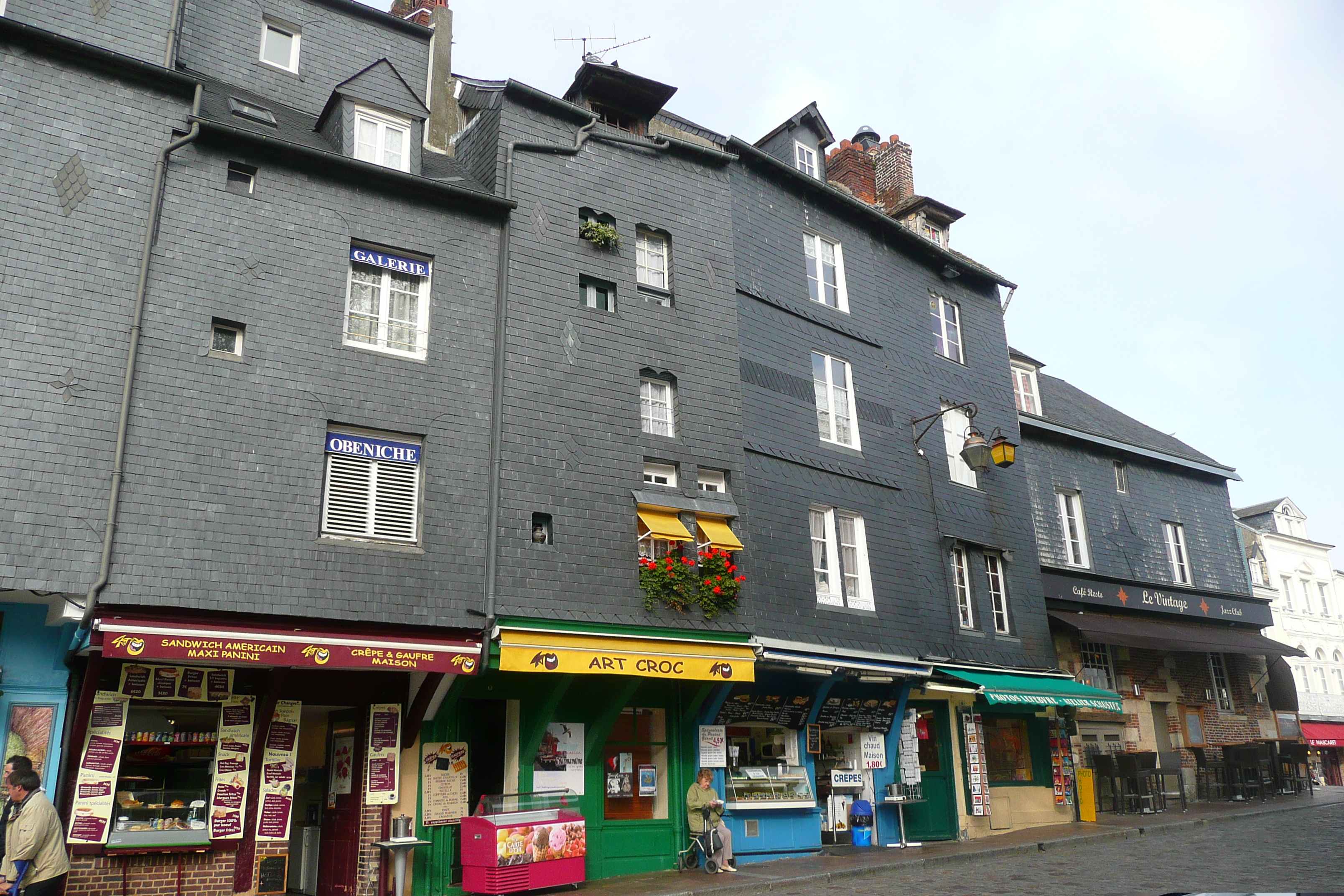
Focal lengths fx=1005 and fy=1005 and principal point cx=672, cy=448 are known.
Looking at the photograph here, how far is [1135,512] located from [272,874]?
866 inches

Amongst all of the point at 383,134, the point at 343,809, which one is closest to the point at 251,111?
the point at 383,134

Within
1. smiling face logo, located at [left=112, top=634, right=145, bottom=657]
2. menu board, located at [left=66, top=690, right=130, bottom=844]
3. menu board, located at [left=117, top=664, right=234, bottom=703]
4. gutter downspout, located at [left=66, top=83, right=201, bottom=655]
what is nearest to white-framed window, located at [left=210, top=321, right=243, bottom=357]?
gutter downspout, located at [left=66, top=83, right=201, bottom=655]

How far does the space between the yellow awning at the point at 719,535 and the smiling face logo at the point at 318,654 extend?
5920 millimetres

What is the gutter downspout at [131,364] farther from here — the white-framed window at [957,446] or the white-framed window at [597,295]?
the white-framed window at [957,446]

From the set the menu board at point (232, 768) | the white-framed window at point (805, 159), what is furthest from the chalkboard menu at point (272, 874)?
the white-framed window at point (805, 159)

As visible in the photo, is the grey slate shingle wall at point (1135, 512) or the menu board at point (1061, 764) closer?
the menu board at point (1061, 764)

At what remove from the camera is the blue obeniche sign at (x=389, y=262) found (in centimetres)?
1390

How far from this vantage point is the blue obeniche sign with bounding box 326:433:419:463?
12938 mm

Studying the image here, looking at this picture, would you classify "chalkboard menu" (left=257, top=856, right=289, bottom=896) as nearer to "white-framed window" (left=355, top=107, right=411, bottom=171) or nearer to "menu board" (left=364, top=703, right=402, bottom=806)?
"menu board" (left=364, top=703, right=402, bottom=806)

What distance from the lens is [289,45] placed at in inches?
639

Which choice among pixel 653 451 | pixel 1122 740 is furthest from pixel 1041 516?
pixel 653 451

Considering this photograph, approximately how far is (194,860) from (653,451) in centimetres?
801

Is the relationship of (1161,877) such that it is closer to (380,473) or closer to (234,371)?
(380,473)

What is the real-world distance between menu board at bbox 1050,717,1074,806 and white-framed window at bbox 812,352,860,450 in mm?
8002
